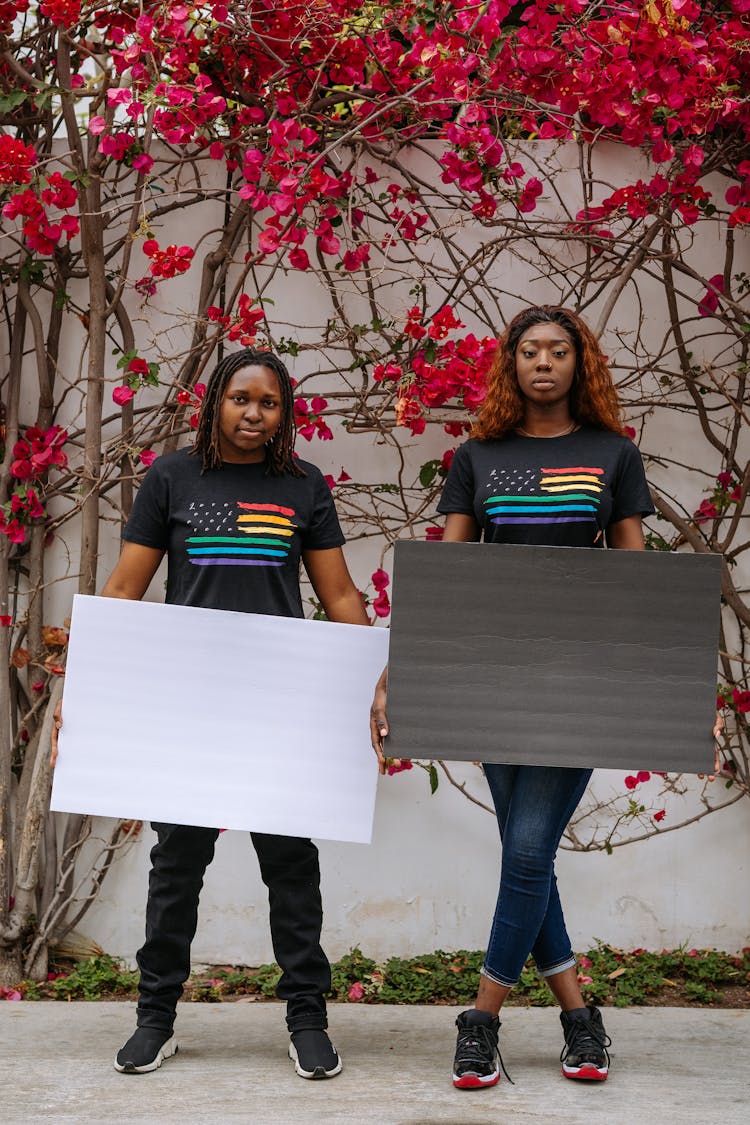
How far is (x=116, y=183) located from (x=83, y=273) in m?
0.29

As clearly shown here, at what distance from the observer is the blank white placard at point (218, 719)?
2.42m

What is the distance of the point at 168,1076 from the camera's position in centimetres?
248

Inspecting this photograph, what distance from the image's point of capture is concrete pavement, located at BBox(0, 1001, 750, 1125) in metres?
2.31

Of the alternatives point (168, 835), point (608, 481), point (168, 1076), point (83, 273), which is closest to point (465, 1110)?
point (168, 1076)

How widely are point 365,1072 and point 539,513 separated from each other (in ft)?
4.26

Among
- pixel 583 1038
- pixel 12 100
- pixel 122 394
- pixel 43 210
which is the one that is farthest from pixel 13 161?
pixel 583 1038

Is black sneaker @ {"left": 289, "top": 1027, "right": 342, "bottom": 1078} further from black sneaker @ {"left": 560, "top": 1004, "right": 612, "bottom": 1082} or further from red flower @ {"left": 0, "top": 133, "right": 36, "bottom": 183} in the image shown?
red flower @ {"left": 0, "top": 133, "right": 36, "bottom": 183}

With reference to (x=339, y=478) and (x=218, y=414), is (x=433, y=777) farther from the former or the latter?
(x=218, y=414)

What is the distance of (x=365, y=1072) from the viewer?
2.55 metres

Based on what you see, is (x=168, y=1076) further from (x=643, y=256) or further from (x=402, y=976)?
(x=643, y=256)

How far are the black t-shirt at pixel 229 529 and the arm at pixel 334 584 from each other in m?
0.04

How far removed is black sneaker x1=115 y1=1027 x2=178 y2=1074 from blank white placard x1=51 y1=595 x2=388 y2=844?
1.70 ft

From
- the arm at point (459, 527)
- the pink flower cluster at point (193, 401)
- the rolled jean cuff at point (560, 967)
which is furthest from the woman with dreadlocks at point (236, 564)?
the pink flower cluster at point (193, 401)

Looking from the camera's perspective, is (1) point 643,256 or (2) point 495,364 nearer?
(2) point 495,364
